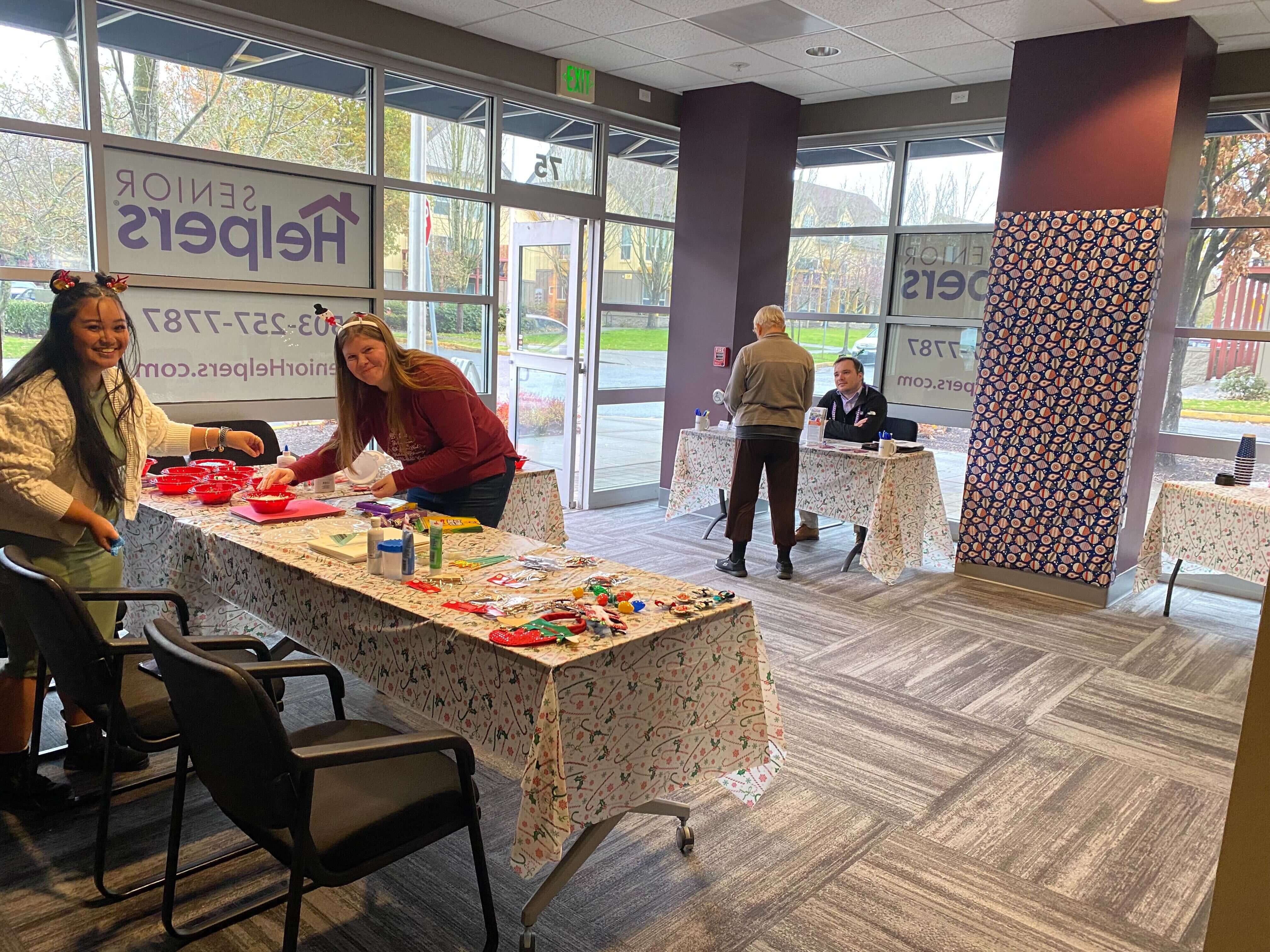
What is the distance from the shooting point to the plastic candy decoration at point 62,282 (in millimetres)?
2531

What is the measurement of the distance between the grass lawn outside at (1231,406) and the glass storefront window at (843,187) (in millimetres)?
2416

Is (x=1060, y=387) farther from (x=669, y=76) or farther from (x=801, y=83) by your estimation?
(x=669, y=76)

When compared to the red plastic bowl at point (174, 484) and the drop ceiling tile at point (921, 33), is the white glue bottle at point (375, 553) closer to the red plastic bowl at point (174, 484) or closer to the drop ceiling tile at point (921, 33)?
the red plastic bowl at point (174, 484)

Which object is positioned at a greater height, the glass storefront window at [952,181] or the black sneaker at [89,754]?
the glass storefront window at [952,181]

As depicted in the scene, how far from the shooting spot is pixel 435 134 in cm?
545

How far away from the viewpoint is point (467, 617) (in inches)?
80.2

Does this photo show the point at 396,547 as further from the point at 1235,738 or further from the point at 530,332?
the point at 530,332

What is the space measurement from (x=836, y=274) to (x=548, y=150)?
2.42 m

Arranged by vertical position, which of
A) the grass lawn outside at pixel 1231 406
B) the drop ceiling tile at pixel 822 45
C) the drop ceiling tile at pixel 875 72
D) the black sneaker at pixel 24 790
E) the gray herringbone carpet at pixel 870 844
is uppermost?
the drop ceiling tile at pixel 875 72

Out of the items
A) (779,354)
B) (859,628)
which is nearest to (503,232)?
(779,354)

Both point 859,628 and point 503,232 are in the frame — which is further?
point 503,232

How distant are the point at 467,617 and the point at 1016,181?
4.54 meters

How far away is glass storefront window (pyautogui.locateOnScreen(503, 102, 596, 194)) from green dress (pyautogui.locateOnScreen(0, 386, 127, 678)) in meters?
3.80

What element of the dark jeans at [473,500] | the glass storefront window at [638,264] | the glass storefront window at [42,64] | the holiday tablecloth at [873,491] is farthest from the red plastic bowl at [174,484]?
the glass storefront window at [638,264]
